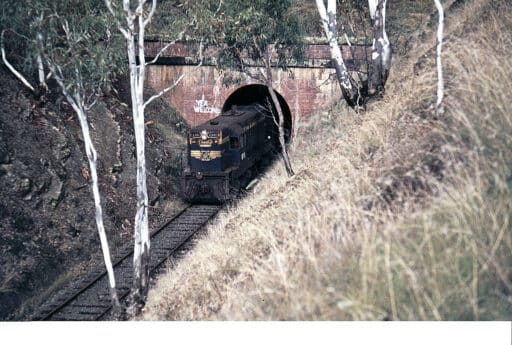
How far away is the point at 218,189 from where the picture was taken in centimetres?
1584

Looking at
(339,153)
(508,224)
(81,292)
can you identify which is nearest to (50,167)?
(81,292)

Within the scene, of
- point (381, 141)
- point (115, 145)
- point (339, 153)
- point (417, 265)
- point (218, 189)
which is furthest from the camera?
point (218, 189)

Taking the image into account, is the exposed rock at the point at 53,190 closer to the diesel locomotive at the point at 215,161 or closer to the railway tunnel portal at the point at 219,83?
the diesel locomotive at the point at 215,161

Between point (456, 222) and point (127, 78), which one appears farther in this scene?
point (127, 78)

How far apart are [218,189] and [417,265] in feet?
32.9

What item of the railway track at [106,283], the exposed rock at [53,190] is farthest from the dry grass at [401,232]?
the exposed rock at [53,190]

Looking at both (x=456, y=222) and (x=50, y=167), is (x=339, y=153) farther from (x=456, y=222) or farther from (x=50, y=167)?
(x=50, y=167)

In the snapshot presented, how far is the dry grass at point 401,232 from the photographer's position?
6.12 meters

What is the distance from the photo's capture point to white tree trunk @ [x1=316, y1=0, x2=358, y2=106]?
11789mm

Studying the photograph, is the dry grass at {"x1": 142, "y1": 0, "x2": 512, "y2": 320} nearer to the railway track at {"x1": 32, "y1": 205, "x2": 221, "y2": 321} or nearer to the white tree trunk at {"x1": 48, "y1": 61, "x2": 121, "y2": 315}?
the white tree trunk at {"x1": 48, "y1": 61, "x2": 121, "y2": 315}

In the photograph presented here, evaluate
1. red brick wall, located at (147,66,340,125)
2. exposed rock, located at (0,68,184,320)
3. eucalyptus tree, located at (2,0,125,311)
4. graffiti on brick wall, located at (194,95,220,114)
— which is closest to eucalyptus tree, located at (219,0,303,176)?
eucalyptus tree, located at (2,0,125,311)

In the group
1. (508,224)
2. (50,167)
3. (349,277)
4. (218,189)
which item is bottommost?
(218,189)

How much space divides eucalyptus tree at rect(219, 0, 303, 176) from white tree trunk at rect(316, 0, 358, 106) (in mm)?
1369

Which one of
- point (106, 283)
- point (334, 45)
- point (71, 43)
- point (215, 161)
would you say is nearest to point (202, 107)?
point (215, 161)
